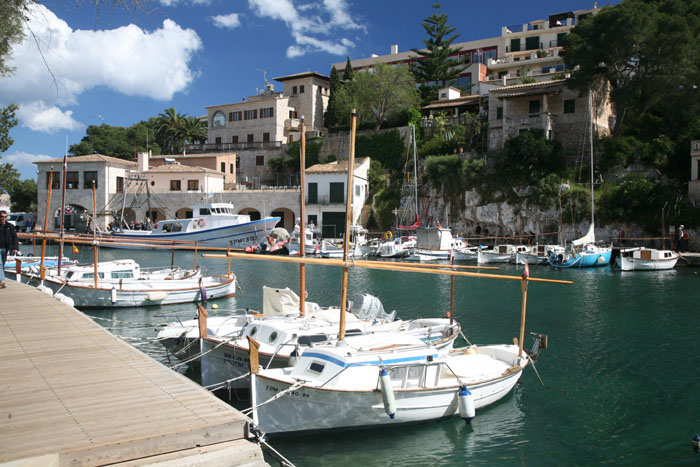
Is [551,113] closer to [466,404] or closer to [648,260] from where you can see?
[648,260]

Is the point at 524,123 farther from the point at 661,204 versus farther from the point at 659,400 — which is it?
the point at 659,400

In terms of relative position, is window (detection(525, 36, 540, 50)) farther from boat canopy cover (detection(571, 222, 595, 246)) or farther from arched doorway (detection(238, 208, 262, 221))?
arched doorway (detection(238, 208, 262, 221))

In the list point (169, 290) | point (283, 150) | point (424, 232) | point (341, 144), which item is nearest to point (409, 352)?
point (169, 290)

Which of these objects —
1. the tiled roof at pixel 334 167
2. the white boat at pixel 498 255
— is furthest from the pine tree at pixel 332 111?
the white boat at pixel 498 255

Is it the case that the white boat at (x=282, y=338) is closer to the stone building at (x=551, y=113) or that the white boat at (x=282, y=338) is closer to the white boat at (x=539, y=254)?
the white boat at (x=539, y=254)

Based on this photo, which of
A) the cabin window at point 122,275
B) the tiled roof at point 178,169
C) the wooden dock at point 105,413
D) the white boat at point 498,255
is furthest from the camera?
the tiled roof at point 178,169

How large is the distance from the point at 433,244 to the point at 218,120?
40.2 meters

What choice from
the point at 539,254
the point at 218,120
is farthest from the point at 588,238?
the point at 218,120

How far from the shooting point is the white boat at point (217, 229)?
50.1 m

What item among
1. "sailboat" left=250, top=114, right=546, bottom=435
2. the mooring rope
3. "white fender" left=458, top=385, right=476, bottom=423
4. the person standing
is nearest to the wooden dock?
the mooring rope

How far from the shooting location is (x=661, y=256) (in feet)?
120

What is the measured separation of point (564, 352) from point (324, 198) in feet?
135

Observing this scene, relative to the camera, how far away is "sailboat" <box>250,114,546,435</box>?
413 inches

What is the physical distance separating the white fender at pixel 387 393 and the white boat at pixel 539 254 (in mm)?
32046
